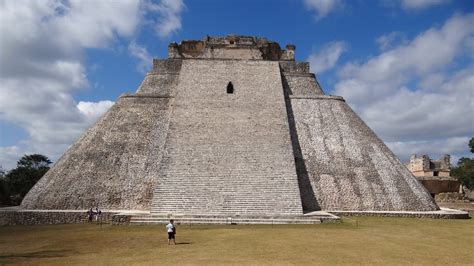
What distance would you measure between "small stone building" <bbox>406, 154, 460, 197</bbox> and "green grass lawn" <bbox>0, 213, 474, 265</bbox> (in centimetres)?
1174

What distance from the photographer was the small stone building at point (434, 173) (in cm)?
2483

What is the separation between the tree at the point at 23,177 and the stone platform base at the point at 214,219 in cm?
1780

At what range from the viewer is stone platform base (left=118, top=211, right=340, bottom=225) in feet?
43.7

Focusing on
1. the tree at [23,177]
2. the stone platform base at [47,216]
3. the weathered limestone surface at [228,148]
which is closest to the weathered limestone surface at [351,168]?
the weathered limestone surface at [228,148]

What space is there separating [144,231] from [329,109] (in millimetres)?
11498

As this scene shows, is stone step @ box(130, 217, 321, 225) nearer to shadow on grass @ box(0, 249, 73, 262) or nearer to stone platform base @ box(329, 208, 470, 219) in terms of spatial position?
stone platform base @ box(329, 208, 470, 219)

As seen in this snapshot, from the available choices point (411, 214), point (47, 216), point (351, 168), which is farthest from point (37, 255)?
point (411, 214)

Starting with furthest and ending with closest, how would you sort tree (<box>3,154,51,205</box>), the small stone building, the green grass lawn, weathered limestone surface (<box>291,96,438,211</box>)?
tree (<box>3,154,51,205</box>) → the small stone building → weathered limestone surface (<box>291,96,438,211</box>) → the green grass lawn

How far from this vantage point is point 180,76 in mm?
21672

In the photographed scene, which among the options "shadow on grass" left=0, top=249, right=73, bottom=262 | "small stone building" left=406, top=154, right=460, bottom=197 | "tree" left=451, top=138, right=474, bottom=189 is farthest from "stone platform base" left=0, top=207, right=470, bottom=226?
"tree" left=451, top=138, right=474, bottom=189

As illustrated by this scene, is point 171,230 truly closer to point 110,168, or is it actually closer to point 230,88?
point 110,168

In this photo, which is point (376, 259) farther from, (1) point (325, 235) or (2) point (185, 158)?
(2) point (185, 158)

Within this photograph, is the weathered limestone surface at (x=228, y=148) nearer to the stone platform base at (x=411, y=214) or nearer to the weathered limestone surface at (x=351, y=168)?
the weathered limestone surface at (x=351, y=168)

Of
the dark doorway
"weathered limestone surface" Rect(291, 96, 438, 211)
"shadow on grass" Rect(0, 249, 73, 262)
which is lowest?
"shadow on grass" Rect(0, 249, 73, 262)
